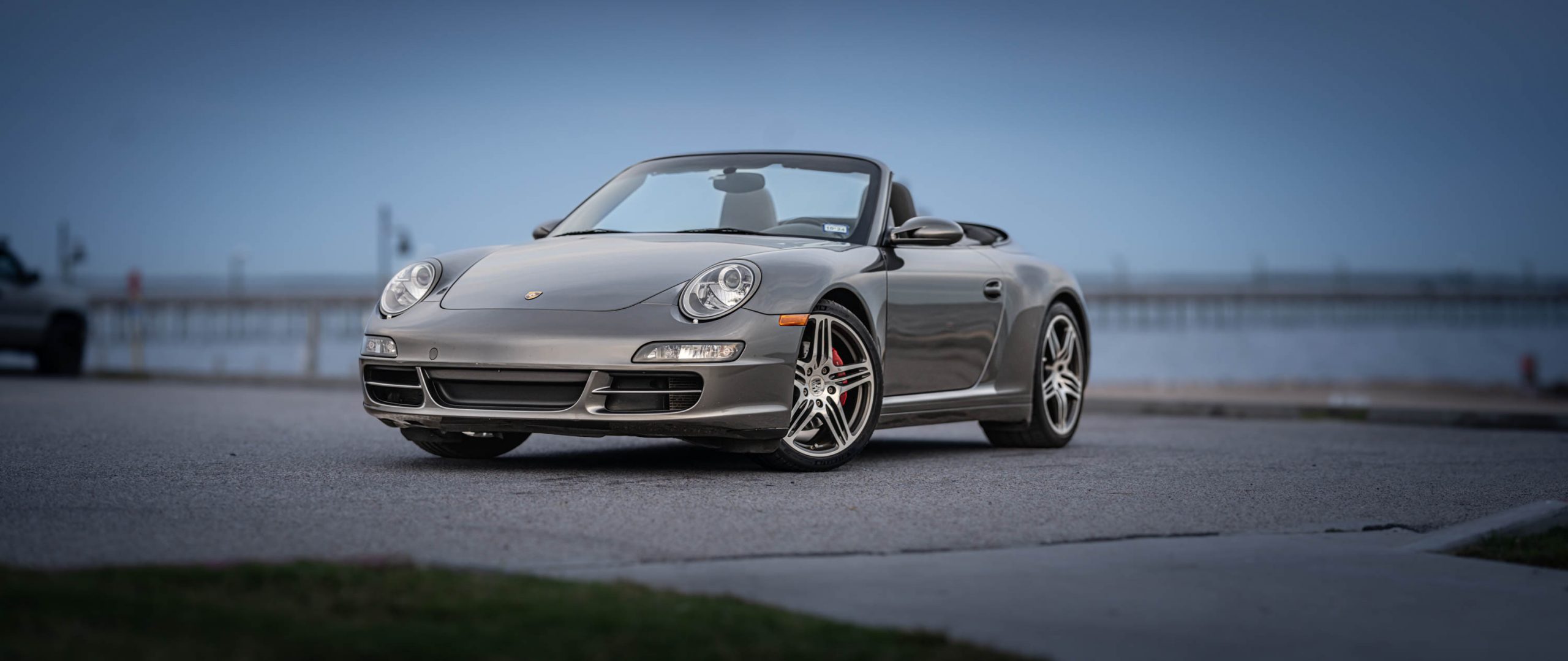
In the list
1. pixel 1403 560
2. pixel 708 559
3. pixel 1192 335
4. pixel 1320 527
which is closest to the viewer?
pixel 708 559

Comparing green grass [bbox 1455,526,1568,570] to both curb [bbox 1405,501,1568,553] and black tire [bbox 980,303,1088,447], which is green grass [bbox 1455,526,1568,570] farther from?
black tire [bbox 980,303,1088,447]

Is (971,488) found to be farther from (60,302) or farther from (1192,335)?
(1192,335)

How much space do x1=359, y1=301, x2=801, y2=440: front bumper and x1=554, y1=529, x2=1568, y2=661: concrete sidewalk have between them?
6.17 ft

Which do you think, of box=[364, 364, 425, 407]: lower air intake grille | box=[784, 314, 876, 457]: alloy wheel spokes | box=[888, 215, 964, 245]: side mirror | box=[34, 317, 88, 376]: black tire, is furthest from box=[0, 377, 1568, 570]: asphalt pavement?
box=[34, 317, 88, 376]: black tire

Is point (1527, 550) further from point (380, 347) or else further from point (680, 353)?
point (380, 347)

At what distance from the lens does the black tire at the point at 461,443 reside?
681 centimetres

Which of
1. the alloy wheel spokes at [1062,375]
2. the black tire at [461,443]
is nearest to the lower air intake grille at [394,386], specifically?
the black tire at [461,443]

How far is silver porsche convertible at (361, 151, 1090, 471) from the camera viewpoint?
606 centimetres

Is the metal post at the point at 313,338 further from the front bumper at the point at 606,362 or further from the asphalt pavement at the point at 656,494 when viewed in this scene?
the front bumper at the point at 606,362

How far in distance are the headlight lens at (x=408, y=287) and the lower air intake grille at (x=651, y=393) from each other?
110 cm

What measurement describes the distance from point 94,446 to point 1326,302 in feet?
588

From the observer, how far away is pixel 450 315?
250 inches

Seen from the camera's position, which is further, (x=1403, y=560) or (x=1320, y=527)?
(x=1320, y=527)

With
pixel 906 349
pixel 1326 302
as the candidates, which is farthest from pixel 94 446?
pixel 1326 302
